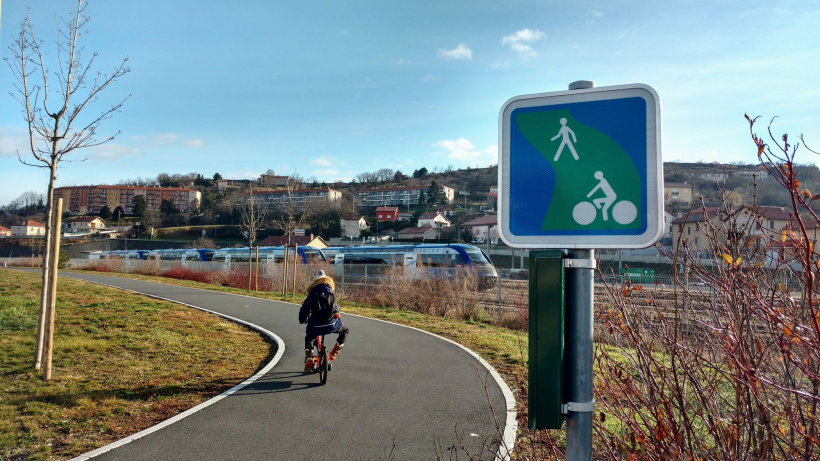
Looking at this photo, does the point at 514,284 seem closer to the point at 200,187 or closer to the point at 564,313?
the point at 564,313

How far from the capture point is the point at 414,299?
2003 cm

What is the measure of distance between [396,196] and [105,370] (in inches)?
4102

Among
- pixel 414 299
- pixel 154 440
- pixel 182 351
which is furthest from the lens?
pixel 414 299

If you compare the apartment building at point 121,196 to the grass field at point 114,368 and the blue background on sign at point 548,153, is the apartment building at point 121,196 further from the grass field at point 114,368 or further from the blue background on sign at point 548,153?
the blue background on sign at point 548,153

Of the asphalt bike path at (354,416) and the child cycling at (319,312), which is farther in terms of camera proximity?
the child cycling at (319,312)

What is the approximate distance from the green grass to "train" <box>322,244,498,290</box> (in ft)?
30.6

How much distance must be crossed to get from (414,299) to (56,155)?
13772mm

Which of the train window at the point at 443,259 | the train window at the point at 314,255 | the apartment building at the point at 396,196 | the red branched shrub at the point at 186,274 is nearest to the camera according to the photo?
the train window at the point at 443,259

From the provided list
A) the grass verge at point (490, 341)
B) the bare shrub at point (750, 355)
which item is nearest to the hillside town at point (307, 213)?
the grass verge at point (490, 341)

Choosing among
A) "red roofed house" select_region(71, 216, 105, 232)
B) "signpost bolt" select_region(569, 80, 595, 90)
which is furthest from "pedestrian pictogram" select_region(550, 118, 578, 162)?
"red roofed house" select_region(71, 216, 105, 232)

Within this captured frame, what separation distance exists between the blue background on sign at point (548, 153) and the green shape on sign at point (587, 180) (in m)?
0.02

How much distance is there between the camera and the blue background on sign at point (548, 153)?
175cm

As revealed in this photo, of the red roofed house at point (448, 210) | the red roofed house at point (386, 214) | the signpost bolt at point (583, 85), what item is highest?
the red roofed house at point (448, 210)

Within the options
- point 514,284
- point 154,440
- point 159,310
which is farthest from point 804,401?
point 514,284
